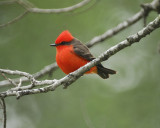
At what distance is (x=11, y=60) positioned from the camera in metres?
9.41

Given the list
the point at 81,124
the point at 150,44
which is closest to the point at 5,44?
the point at 81,124

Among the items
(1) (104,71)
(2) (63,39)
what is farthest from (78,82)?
(2) (63,39)

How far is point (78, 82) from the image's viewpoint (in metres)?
10.4

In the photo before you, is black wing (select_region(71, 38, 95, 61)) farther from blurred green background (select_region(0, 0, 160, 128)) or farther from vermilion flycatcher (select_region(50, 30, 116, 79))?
blurred green background (select_region(0, 0, 160, 128))

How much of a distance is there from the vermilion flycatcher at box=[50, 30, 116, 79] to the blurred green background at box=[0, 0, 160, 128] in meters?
2.61

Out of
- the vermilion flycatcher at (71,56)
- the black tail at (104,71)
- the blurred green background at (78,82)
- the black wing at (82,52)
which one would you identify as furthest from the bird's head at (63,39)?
the blurred green background at (78,82)

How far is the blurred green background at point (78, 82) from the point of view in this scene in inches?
367

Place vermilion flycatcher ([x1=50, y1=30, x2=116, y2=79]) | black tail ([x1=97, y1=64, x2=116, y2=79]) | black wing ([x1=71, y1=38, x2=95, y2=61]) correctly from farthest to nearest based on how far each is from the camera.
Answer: black tail ([x1=97, y1=64, x2=116, y2=79]) → black wing ([x1=71, y1=38, x2=95, y2=61]) → vermilion flycatcher ([x1=50, y1=30, x2=116, y2=79])

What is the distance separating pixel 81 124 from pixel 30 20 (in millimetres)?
3450

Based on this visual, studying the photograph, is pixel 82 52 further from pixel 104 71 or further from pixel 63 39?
pixel 104 71

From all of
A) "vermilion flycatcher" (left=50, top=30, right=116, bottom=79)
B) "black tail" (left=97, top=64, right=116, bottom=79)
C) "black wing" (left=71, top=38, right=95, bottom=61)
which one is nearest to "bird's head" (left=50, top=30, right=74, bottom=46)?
"vermilion flycatcher" (left=50, top=30, right=116, bottom=79)

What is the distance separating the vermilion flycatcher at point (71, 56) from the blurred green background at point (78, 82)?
2614 millimetres

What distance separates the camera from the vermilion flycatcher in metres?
5.79

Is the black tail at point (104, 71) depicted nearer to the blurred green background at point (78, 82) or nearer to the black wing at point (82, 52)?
the black wing at point (82, 52)
